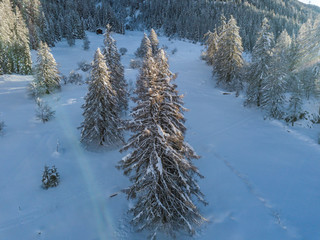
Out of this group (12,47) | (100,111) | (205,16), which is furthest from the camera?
(205,16)

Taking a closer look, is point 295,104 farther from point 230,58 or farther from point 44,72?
point 44,72

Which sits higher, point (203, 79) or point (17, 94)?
point (203, 79)

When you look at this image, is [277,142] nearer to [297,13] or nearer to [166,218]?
[166,218]

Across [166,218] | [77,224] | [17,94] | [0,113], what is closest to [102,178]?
[77,224]

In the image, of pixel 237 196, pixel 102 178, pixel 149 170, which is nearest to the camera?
pixel 149 170

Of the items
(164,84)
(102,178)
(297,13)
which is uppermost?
(297,13)

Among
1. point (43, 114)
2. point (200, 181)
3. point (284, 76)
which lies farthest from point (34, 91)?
point (284, 76)

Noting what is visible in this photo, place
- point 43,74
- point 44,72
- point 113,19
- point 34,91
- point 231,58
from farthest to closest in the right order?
point 113,19 < point 231,58 < point 44,72 < point 43,74 < point 34,91

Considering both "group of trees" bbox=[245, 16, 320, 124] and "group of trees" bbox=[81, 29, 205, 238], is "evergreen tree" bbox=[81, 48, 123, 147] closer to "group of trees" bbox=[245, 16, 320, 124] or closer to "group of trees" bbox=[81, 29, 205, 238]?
"group of trees" bbox=[81, 29, 205, 238]
